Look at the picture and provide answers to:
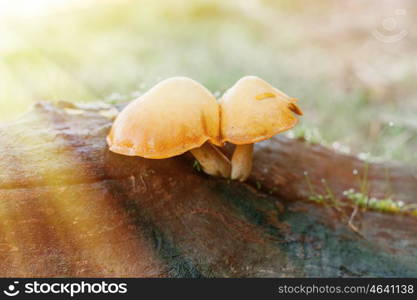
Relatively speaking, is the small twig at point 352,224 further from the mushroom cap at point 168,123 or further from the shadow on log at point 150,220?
the mushroom cap at point 168,123

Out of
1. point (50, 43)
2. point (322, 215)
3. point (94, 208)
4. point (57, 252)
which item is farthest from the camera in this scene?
point (50, 43)

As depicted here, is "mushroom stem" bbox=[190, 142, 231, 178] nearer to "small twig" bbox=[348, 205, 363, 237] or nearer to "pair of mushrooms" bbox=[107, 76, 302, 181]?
"pair of mushrooms" bbox=[107, 76, 302, 181]

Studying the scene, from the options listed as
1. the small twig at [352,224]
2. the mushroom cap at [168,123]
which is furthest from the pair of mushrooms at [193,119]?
the small twig at [352,224]

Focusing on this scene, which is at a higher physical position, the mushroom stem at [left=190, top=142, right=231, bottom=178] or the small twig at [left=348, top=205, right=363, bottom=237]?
the mushroom stem at [left=190, top=142, right=231, bottom=178]

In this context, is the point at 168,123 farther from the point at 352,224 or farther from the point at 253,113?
the point at 352,224

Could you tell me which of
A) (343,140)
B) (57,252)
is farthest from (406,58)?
(57,252)

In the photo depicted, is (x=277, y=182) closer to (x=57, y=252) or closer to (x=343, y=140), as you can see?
(x=57, y=252)

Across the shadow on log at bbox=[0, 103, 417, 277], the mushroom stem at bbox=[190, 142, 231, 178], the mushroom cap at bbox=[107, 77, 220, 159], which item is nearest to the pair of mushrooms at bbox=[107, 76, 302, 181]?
the mushroom cap at bbox=[107, 77, 220, 159]
